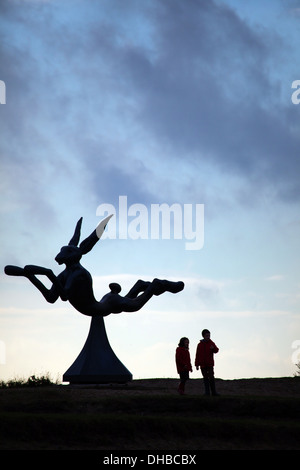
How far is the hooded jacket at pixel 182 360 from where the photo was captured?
52.9 feet

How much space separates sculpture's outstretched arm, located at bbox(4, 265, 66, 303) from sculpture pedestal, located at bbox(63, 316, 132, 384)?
1362mm

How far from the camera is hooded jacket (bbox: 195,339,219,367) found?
15812mm

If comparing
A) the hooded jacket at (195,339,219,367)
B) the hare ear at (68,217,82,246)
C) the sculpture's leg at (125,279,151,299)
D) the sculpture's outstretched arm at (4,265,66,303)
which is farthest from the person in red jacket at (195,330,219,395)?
the hare ear at (68,217,82,246)

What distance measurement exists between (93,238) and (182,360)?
4435mm

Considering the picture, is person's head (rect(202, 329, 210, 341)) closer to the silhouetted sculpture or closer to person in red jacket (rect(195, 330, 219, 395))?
person in red jacket (rect(195, 330, 219, 395))

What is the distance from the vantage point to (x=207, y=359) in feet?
51.8

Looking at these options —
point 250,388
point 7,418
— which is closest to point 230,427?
point 7,418

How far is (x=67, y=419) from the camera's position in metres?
12.2

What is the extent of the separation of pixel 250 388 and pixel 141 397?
446cm

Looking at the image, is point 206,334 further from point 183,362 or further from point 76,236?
point 76,236

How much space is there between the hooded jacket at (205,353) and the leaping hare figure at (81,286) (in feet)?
12.5

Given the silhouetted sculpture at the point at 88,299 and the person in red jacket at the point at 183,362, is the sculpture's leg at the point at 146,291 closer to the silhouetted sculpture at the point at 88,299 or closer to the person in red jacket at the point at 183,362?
the silhouetted sculpture at the point at 88,299

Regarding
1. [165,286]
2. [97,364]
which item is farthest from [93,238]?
[97,364]
